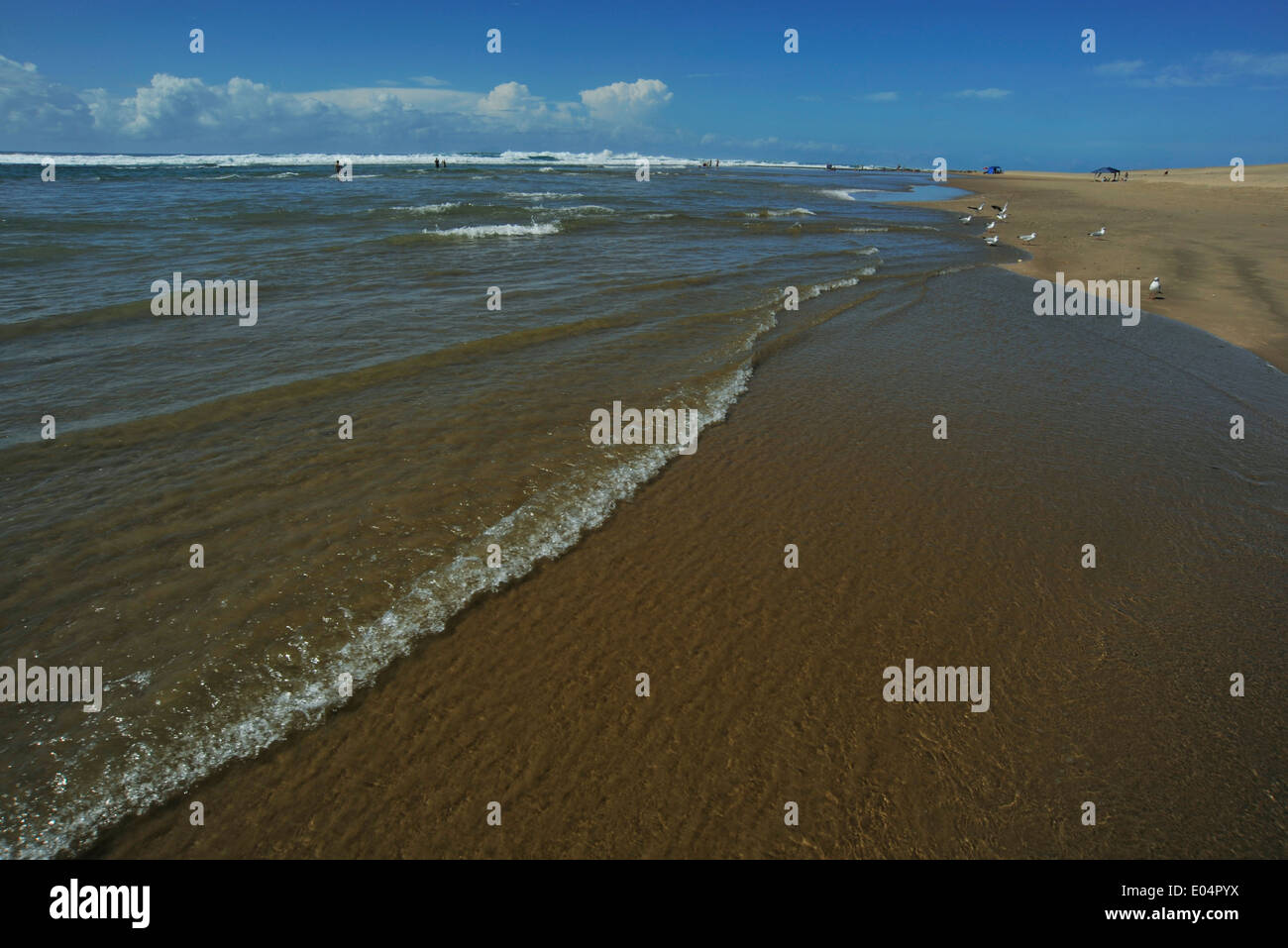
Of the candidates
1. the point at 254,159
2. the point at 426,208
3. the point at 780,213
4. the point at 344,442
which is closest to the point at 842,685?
the point at 344,442

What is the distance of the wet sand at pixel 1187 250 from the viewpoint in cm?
1208

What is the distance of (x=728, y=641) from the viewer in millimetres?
3965

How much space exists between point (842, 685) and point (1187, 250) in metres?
23.6

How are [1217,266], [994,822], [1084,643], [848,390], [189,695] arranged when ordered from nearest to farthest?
[994,822], [189,695], [1084,643], [848,390], [1217,266]

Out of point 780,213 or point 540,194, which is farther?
point 540,194

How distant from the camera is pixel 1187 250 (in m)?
19.1

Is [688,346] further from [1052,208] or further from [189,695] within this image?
[1052,208]

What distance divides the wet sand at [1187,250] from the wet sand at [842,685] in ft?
25.3

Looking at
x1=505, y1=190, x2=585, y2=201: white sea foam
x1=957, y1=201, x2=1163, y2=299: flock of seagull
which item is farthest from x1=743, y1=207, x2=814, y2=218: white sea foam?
x1=505, y1=190, x2=585, y2=201: white sea foam

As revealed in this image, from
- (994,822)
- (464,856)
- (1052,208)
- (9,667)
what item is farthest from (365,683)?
(1052,208)

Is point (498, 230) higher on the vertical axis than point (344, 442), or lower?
higher

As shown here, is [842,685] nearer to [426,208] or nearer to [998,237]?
[998,237]

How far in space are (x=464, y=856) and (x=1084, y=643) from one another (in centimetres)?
392

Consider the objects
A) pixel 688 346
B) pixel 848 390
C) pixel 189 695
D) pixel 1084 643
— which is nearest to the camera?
pixel 189 695
